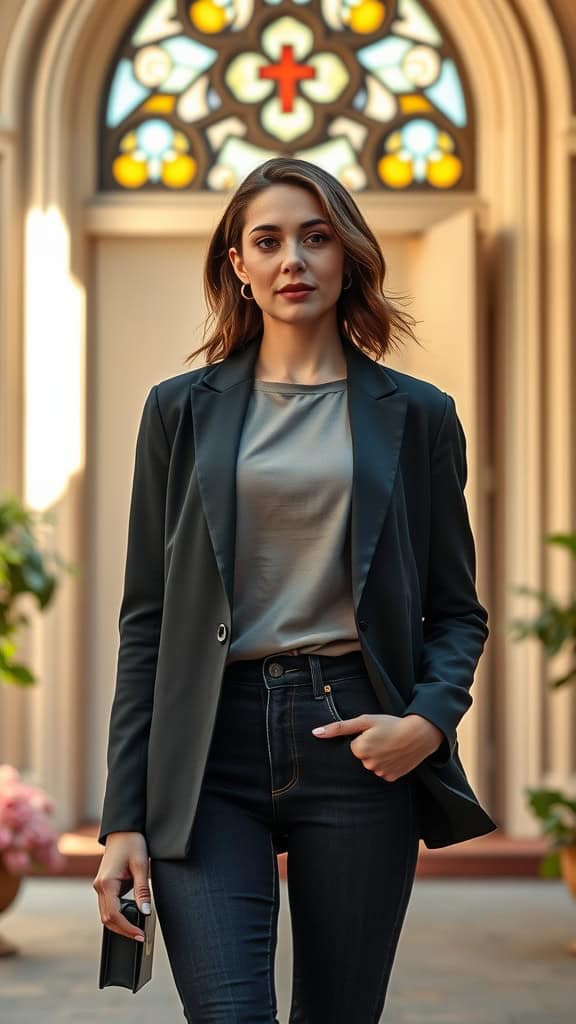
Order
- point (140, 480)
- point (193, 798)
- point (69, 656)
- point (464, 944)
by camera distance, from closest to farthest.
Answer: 1. point (193, 798)
2. point (140, 480)
3. point (464, 944)
4. point (69, 656)

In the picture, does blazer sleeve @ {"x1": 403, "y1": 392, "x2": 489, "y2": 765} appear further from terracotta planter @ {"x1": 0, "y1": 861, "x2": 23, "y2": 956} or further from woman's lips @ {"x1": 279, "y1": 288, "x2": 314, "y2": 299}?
terracotta planter @ {"x1": 0, "y1": 861, "x2": 23, "y2": 956}

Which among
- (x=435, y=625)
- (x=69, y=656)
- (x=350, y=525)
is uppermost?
(x=350, y=525)

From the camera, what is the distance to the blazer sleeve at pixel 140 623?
1857 millimetres

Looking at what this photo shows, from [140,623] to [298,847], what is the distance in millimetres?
311

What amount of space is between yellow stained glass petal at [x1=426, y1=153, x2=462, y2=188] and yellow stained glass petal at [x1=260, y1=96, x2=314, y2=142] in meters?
0.49

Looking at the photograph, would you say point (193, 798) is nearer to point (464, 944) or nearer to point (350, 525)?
point (350, 525)

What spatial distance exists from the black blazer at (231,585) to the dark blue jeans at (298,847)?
0.04 m

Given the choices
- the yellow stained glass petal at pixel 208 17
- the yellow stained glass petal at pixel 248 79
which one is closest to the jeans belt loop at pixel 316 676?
the yellow stained glass petal at pixel 248 79

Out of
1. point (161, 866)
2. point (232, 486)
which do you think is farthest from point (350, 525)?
point (161, 866)

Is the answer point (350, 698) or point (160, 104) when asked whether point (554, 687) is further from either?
point (350, 698)

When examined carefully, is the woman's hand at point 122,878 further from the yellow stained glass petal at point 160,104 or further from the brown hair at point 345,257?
the yellow stained glass petal at point 160,104

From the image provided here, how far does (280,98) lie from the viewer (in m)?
6.23

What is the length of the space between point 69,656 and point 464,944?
193cm

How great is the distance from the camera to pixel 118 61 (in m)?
6.23
